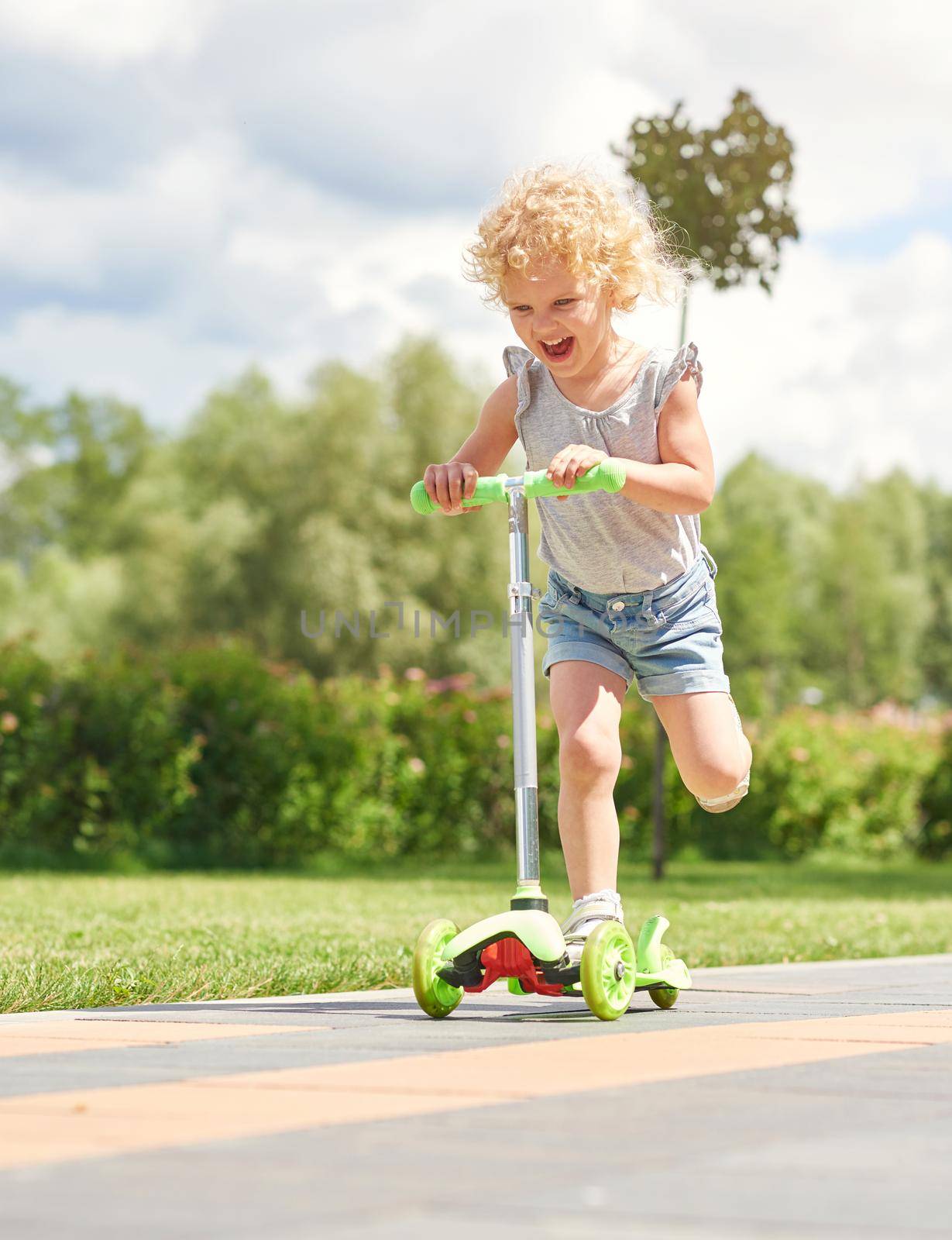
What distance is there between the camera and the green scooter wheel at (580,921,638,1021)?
353 centimetres

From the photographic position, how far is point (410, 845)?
14.7 meters

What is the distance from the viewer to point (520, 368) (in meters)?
4.41

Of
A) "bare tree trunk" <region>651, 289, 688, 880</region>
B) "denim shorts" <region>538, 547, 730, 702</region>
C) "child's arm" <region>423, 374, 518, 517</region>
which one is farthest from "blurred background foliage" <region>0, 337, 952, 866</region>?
"bare tree trunk" <region>651, 289, 688, 880</region>

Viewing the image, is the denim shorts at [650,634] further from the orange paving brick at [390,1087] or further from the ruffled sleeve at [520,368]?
the orange paving brick at [390,1087]

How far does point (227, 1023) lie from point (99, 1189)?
1.71 m

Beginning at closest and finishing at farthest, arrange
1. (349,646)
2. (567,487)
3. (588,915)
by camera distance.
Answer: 1. (567,487)
2. (588,915)
3. (349,646)

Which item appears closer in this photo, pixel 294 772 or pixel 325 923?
pixel 325 923

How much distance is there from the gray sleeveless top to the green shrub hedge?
28.0ft

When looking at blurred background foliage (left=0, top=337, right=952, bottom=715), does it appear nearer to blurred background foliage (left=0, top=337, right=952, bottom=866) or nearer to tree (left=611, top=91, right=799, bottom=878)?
blurred background foliage (left=0, top=337, right=952, bottom=866)

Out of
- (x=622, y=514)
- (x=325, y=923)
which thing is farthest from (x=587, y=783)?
(x=325, y=923)

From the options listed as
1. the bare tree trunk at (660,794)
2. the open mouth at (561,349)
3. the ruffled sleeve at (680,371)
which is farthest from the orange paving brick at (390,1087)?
the bare tree trunk at (660,794)

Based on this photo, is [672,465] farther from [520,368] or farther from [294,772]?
[294,772]

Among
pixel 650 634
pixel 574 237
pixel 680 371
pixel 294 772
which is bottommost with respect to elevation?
pixel 294 772

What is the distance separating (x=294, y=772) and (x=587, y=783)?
9.70 m
